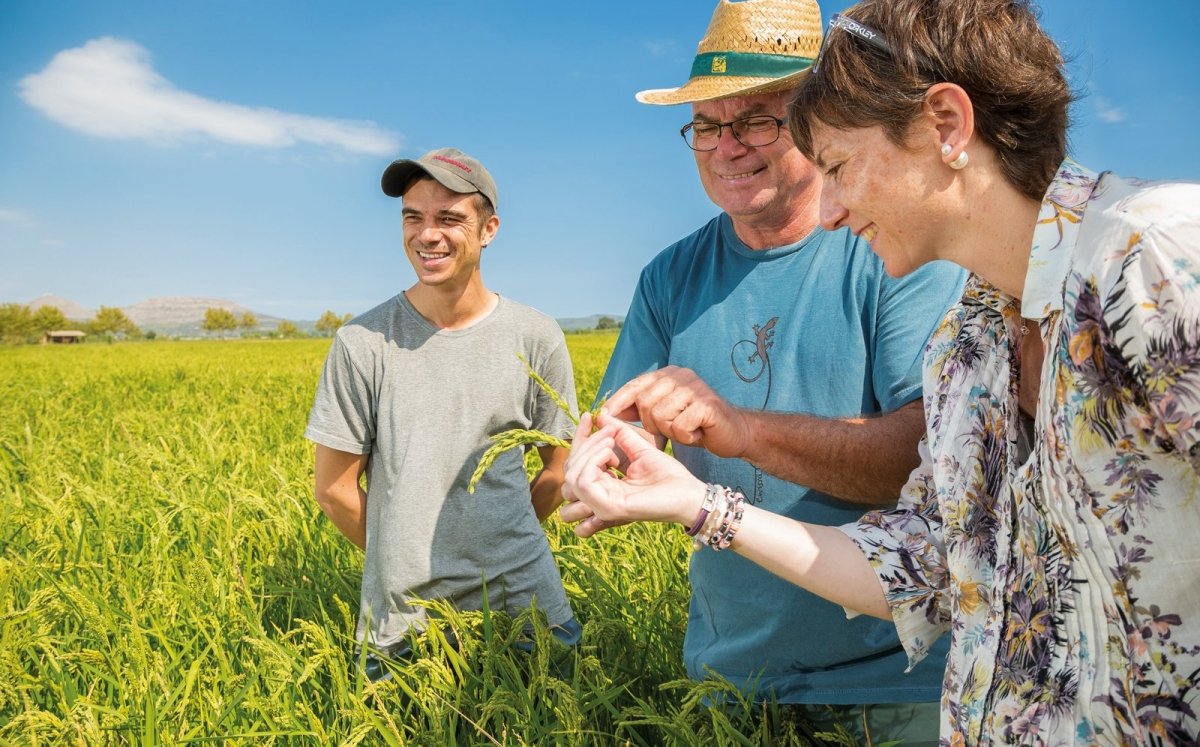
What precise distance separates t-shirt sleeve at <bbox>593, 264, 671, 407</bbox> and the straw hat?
49 cm

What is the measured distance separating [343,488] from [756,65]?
175cm

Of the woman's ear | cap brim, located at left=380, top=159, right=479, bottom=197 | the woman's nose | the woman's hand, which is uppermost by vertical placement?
cap brim, located at left=380, top=159, right=479, bottom=197

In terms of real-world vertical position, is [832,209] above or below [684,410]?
above

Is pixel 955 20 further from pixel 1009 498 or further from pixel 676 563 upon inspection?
pixel 676 563

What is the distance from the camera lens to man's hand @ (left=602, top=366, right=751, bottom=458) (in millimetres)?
1655

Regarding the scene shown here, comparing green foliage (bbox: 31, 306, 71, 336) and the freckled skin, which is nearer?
the freckled skin

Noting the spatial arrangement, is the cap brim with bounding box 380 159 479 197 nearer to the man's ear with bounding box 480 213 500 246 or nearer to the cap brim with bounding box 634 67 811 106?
the man's ear with bounding box 480 213 500 246

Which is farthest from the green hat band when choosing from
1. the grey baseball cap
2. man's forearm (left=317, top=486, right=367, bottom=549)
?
man's forearm (left=317, top=486, right=367, bottom=549)

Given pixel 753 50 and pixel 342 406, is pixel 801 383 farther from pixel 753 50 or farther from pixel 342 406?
pixel 342 406

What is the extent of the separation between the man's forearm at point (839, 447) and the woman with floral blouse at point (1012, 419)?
0.20m

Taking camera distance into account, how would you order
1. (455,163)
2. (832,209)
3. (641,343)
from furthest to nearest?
1. (455,163)
2. (641,343)
3. (832,209)

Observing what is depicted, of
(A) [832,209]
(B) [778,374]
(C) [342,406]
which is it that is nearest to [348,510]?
(C) [342,406]

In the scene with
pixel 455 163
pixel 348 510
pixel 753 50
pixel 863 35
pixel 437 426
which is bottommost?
pixel 348 510

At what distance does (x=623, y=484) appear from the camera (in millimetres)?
1501
